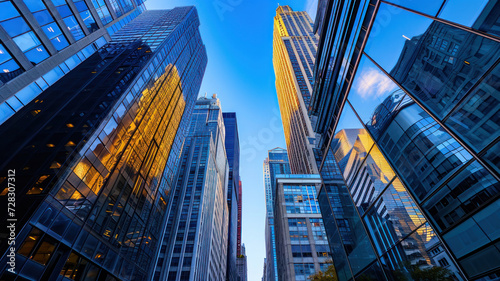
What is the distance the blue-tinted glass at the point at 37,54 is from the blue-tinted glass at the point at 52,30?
5.46 feet

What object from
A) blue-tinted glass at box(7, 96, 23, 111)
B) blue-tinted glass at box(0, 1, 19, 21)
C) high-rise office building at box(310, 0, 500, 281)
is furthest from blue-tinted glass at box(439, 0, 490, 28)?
blue-tinted glass at box(7, 96, 23, 111)

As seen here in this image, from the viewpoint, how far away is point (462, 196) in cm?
704

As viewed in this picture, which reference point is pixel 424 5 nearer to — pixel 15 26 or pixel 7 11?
pixel 7 11

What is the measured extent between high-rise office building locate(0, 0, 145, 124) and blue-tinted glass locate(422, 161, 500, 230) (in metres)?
26.9

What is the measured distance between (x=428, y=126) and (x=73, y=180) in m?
24.6

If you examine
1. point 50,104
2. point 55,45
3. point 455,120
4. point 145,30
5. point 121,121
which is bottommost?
point 455,120

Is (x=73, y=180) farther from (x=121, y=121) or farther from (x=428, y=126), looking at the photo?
(x=428, y=126)

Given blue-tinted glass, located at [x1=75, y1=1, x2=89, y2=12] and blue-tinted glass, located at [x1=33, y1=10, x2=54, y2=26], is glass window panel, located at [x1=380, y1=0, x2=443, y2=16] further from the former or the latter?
blue-tinted glass, located at [x1=75, y1=1, x2=89, y2=12]

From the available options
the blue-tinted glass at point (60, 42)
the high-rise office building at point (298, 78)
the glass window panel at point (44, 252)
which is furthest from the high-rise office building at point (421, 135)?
the high-rise office building at point (298, 78)

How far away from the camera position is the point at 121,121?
83.5 ft

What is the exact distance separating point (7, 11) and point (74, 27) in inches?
308

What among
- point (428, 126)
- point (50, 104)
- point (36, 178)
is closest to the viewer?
point (428, 126)

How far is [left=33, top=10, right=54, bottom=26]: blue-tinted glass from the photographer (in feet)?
59.2

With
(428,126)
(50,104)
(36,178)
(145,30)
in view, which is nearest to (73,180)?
(36,178)
